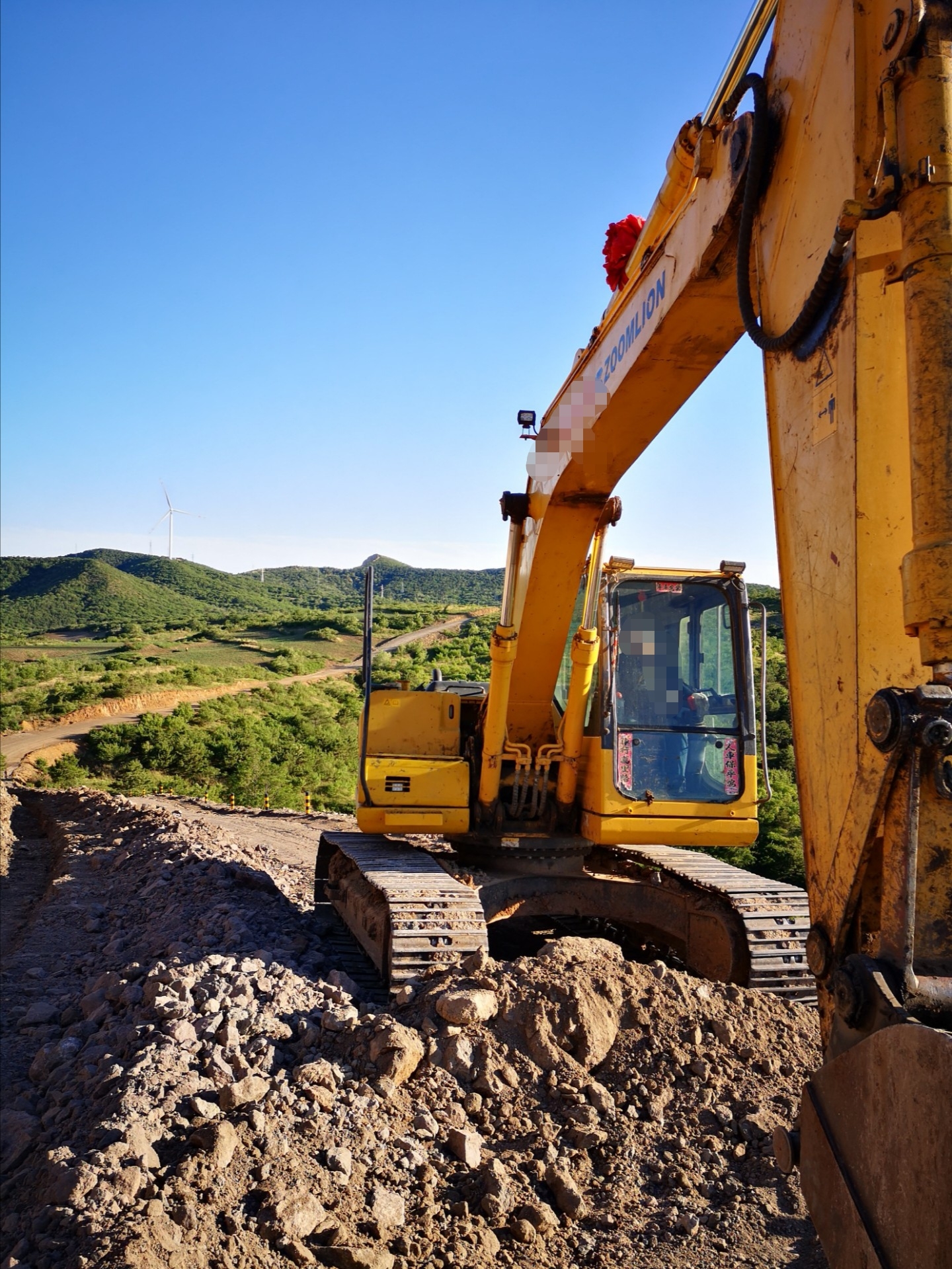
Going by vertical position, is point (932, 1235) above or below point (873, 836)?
below

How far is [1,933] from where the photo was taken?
862 centimetres

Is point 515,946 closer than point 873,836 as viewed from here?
No

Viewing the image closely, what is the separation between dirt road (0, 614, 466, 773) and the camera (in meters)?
23.3

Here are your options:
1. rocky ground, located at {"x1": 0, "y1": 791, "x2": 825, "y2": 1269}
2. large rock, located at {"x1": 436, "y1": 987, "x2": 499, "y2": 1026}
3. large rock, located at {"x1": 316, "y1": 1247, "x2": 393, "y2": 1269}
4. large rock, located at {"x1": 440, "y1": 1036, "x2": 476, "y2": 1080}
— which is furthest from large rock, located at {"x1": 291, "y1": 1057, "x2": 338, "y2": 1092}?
large rock, located at {"x1": 316, "y1": 1247, "x2": 393, "y2": 1269}

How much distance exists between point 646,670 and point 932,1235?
482cm

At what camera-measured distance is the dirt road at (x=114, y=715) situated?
76.5 feet

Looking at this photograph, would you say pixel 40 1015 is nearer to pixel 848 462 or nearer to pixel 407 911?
pixel 407 911

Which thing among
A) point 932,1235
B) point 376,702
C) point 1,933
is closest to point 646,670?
point 376,702

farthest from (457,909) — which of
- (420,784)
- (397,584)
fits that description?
(397,584)

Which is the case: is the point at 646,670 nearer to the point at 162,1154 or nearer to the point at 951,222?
the point at 162,1154

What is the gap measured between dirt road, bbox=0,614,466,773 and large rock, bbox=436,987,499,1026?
18334 mm

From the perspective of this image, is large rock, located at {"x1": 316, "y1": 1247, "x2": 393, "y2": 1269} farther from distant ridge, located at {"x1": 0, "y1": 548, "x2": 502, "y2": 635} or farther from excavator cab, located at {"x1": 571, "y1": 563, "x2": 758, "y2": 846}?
distant ridge, located at {"x1": 0, "y1": 548, "x2": 502, "y2": 635}

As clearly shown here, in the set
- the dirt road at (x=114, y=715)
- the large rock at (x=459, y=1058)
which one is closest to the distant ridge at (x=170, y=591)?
the dirt road at (x=114, y=715)

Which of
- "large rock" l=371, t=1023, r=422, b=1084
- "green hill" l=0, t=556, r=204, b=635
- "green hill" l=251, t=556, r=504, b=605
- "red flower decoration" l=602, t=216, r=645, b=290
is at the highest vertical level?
"green hill" l=251, t=556, r=504, b=605
